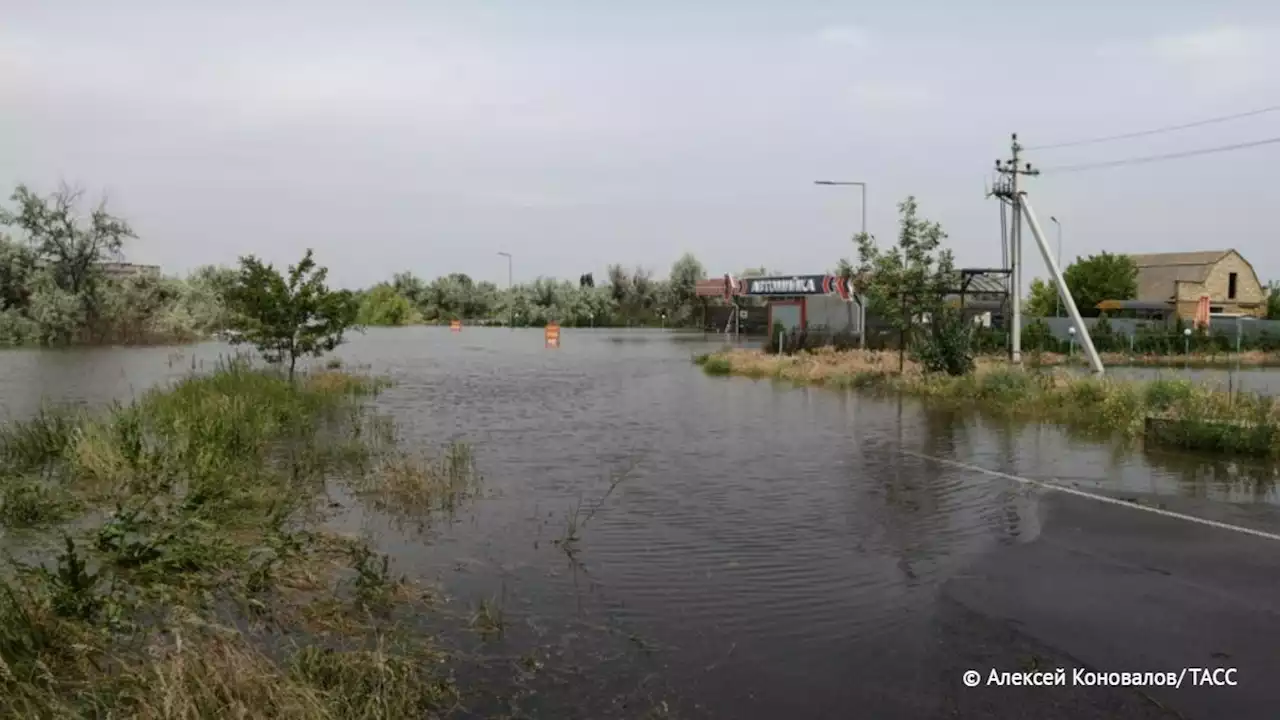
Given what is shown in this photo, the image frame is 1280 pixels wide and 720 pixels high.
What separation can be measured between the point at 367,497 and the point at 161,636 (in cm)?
566

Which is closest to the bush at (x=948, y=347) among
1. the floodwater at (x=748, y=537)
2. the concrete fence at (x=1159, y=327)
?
the floodwater at (x=748, y=537)

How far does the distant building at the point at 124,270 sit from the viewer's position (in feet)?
206

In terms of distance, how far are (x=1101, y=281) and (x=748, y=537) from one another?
69081mm

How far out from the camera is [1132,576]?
28.8 ft

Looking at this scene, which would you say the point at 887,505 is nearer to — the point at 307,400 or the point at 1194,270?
the point at 307,400

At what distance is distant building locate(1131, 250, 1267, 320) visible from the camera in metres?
68.9

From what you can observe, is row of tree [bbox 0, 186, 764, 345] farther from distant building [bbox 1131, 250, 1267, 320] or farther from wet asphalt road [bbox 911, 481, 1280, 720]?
distant building [bbox 1131, 250, 1267, 320]

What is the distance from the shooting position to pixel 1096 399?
20.0 meters

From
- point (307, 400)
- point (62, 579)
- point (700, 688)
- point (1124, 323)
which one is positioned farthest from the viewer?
point (1124, 323)

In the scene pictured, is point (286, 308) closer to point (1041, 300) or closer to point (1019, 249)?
point (1019, 249)

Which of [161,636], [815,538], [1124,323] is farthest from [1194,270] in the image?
[161,636]

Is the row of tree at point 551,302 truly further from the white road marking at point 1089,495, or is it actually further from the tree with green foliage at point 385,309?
the white road marking at point 1089,495

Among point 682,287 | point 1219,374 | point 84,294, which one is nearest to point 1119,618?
point 1219,374

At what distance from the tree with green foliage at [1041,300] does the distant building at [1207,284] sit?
5.85m
